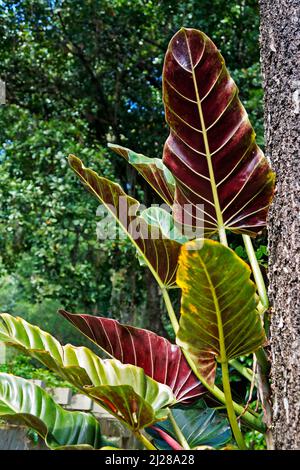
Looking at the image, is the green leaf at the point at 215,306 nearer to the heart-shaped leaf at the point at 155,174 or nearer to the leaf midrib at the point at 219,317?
the leaf midrib at the point at 219,317

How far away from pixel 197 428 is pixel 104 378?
0.24 m

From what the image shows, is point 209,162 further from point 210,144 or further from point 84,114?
point 84,114

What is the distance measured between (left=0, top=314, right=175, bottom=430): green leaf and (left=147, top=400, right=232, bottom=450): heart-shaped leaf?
0.15m

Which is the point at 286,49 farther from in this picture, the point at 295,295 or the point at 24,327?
the point at 24,327

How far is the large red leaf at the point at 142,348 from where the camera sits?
84 cm

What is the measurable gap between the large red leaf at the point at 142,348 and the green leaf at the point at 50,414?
0.40 feet

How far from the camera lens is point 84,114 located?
15.2ft

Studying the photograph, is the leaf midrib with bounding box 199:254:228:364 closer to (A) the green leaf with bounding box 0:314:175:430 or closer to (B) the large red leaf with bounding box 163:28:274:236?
(A) the green leaf with bounding box 0:314:175:430

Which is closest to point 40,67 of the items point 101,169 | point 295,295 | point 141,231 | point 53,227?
point 101,169

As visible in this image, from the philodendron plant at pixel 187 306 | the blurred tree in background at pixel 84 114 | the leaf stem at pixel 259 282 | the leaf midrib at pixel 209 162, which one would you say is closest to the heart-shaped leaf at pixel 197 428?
the philodendron plant at pixel 187 306

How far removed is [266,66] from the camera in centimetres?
81

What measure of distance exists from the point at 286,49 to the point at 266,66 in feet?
0.17

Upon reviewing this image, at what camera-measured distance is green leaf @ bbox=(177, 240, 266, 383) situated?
22.2 inches

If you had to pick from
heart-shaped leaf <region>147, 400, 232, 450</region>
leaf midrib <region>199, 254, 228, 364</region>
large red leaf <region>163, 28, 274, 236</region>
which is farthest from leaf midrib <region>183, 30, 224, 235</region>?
heart-shaped leaf <region>147, 400, 232, 450</region>
